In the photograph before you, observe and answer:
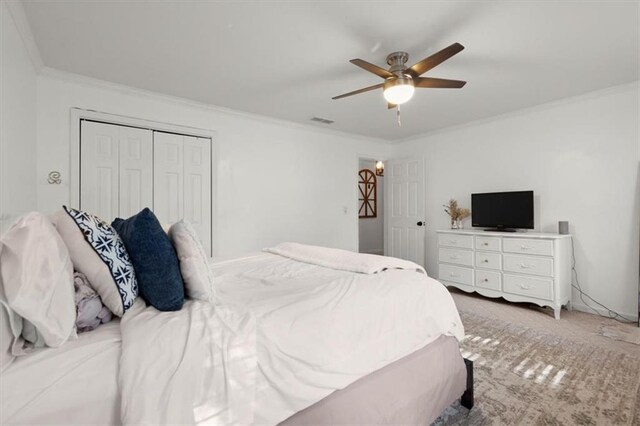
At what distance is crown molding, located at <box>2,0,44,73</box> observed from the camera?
1.92m

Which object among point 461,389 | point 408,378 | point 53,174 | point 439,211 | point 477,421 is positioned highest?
point 53,174

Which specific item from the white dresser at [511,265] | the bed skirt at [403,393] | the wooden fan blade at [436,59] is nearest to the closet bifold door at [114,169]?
the wooden fan blade at [436,59]

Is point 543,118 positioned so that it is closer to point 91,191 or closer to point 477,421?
point 477,421

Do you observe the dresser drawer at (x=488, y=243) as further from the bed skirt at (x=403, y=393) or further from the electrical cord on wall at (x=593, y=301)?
the bed skirt at (x=403, y=393)

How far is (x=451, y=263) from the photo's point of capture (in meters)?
4.42

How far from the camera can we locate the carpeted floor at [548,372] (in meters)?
1.77

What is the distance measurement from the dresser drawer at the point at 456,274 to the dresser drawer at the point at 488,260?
0.19 m

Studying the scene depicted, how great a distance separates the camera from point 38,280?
35.0 inches

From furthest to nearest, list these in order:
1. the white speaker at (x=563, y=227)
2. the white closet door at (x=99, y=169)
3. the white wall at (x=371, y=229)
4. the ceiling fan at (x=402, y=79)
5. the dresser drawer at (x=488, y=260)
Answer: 1. the white wall at (x=371, y=229)
2. the dresser drawer at (x=488, y=260)
3. the white speaker at (x=563, y=227)
4. the white closet door at (x=99, y=169)
5. the ceiling fan at (x=402, y=79)

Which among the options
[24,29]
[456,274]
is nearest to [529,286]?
[456,274]

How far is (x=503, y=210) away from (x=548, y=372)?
2.40 m

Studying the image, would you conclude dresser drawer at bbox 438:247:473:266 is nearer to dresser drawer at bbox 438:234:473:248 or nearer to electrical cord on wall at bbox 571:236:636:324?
dresser drawer at bbox 438:234:473:248

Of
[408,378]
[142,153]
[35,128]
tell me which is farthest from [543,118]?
[35,128]

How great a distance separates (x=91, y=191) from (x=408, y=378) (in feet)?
11.2
